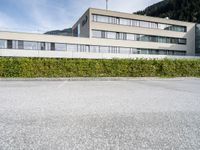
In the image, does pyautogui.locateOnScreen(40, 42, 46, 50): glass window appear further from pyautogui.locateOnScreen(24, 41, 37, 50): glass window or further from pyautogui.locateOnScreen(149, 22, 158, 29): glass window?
pyautogui.locateOnScreen(149, 22, 158, 29): glass window

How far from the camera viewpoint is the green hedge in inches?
713

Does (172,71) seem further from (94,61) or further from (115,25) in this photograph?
(115,25)

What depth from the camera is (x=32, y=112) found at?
5.96 metres

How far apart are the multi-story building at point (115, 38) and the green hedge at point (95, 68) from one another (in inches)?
518

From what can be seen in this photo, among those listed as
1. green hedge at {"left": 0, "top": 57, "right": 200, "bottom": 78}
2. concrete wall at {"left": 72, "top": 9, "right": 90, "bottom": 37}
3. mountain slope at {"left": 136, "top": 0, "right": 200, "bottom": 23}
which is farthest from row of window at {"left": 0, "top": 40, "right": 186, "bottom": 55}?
mountain slope at {"left": 136, "top": 0, "right": 200, "bottom": 23}

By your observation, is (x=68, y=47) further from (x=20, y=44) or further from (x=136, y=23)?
(x=136, y=23)

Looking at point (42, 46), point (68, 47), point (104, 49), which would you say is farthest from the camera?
point (104, 49)

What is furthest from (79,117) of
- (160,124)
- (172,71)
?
(172,71)

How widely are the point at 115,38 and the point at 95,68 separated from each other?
19357 millimetres

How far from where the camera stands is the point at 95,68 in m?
20.0

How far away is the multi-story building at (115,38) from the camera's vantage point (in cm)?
3178

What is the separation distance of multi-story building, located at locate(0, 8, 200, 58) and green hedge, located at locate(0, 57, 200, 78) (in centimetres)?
1316

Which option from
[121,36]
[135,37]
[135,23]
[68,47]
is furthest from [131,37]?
[68,47]

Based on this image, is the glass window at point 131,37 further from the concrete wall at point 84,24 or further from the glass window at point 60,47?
the glass window at point 60,47
